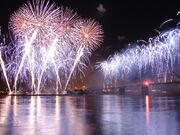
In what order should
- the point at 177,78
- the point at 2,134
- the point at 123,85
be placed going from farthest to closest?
the point at 123,85
the point at 177,78
the point at 2,134

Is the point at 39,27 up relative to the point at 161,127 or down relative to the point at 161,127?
up

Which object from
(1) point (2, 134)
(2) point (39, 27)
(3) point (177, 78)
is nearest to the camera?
(1) point (2, 134)

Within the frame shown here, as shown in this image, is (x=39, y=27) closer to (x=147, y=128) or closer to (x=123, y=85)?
(x=147, y=128)

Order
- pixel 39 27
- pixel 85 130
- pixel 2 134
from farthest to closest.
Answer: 1. pixel 39 27
2. pixel 85 130
3. pixel 2 134

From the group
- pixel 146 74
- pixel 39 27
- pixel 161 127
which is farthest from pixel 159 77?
pixel 161 127

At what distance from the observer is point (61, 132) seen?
898 centimetres

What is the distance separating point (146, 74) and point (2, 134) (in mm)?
90095

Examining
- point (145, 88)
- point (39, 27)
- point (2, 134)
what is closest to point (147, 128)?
point (2, 134)

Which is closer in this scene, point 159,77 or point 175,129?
point 175,129

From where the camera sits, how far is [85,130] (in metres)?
9.42

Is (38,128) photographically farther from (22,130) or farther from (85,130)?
(85,130)

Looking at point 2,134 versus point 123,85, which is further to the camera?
point 123,85

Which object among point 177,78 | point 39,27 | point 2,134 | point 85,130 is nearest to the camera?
point 2,134

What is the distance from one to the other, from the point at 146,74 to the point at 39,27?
66701 millimetres
